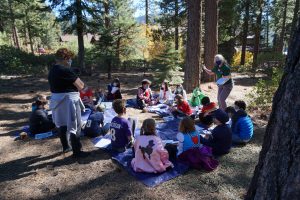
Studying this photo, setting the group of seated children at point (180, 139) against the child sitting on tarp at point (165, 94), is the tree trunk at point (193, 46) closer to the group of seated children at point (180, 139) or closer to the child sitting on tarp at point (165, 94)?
the child sitting on tarp at point (165, 94)

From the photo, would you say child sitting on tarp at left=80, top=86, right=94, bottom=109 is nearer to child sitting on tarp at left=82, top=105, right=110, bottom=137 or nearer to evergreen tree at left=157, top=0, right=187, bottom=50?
child sitting on tarp at left=82, top=105, right=110, bottom=137

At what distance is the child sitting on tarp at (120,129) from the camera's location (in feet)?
17.7

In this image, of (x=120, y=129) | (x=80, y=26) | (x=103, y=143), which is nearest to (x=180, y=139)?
(x=120, y=129)

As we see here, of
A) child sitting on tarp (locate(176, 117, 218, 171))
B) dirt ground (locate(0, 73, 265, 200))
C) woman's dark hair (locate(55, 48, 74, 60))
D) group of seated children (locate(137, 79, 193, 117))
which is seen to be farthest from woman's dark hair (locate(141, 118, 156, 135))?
group of seated children (locate(137, 79, 193, 117))

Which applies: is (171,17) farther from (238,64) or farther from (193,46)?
(193,46)

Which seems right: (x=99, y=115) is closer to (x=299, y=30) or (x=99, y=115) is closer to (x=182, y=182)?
(x=182, y=182)

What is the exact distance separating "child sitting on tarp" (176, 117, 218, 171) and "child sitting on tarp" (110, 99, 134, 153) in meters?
1.07

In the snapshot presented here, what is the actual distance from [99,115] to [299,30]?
5.90 meters

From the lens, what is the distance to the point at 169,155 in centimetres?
531

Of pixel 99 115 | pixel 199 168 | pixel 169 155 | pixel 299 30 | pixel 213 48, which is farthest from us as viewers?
pixel 213 48

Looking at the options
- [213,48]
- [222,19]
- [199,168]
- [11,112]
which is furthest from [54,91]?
[222,19]

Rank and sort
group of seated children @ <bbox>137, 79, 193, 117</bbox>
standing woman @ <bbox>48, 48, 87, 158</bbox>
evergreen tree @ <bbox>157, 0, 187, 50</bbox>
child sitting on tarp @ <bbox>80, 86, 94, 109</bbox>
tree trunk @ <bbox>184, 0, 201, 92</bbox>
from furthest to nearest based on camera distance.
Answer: evergreen tree @ <bbox>157, 0, 187, 50</bbox> → tree trunk @ <bbox>184, 0, 201, 92</bbox> → group of seated children @ <bbox>137, 79, 193, 117</bbox> → child sitting on tarp @ <bbox>80, 86, 94, 109</bbox> → standing woman @ <bbox>48, 48, 87, 158</bbox>

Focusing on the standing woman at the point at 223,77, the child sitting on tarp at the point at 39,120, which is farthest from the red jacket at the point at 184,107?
the child sitting on tarp at the point at 39,120

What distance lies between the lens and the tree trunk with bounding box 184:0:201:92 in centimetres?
1070
